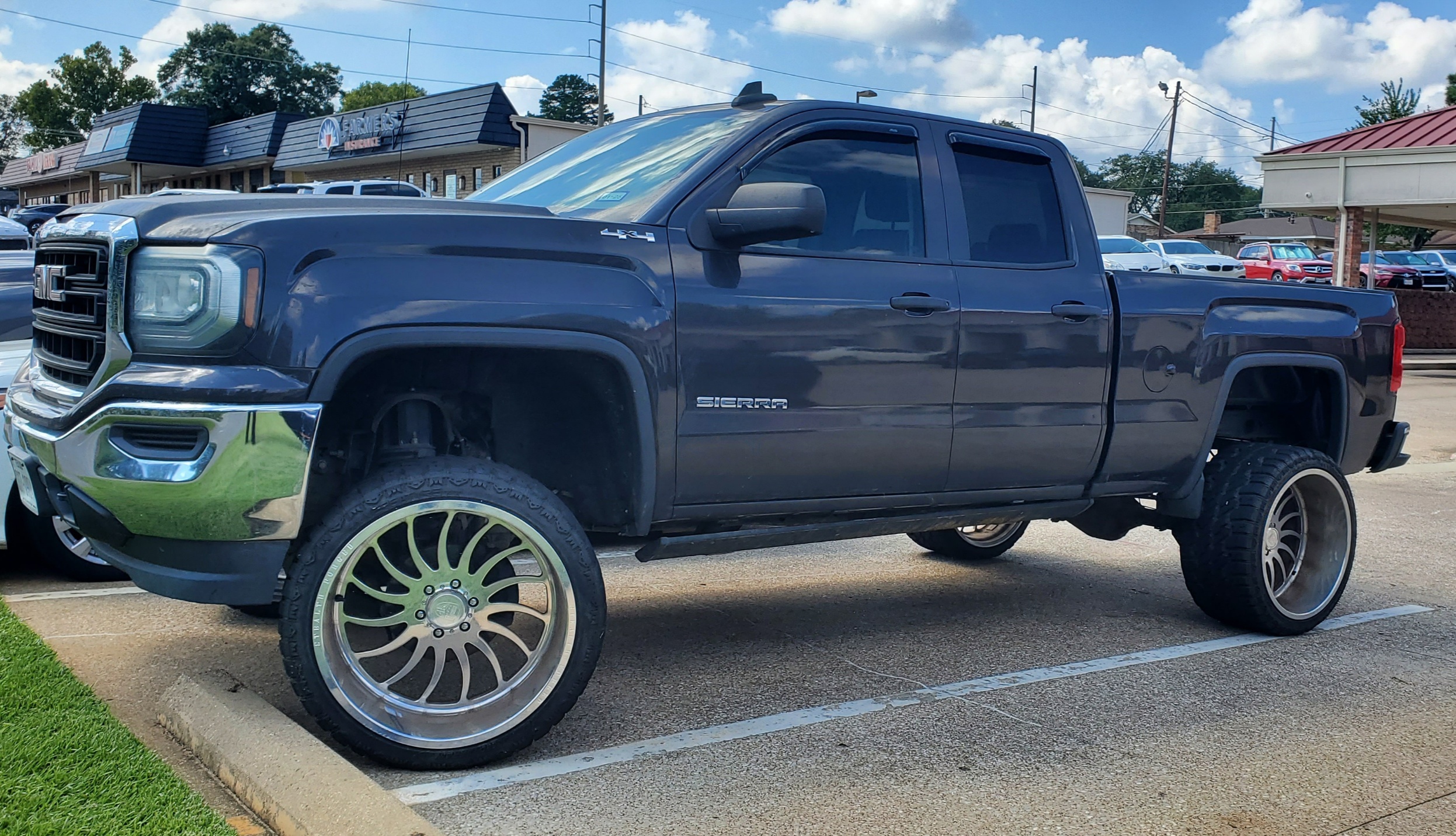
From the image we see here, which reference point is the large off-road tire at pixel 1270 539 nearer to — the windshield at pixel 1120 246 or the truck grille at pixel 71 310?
the truck grille at pixel 71 310

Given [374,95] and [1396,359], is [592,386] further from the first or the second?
[374,95]

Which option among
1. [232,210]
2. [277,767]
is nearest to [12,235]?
[232,210]

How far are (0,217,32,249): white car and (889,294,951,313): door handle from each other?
278 inches

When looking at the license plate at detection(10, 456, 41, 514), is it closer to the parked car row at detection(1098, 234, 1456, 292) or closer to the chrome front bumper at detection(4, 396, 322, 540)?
the chrome front bumper at detection(4, 396, 322, 540)

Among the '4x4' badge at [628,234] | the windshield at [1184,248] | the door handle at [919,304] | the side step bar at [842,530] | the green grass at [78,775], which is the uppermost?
the windshield at [1184,248]

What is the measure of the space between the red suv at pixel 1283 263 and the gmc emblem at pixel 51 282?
38.6 m

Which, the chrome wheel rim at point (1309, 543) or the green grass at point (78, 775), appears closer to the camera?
the green grass at point (78, 775)

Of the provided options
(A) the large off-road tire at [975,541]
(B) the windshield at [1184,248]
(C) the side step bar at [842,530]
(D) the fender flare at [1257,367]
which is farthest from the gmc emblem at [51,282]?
(B) the windshield at [1184,248]

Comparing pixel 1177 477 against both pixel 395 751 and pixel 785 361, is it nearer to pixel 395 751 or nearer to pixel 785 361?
pixel 785 361

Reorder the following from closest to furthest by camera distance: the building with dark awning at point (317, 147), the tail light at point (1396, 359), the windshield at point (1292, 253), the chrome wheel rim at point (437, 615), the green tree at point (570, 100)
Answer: the chrome wheel rim at point (437, 615)
the tail light at point (1396, 359)
the building with dark awning at point (317, 147)
the windshield at point (1292, 253)
the green tree at point (570, 100)

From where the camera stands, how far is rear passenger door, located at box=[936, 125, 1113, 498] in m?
4.64

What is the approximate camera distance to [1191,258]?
33.8 m

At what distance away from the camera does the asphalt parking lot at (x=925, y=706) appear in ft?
11.4

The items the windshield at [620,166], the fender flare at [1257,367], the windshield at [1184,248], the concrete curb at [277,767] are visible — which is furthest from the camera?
the windshield at [1184,248]
